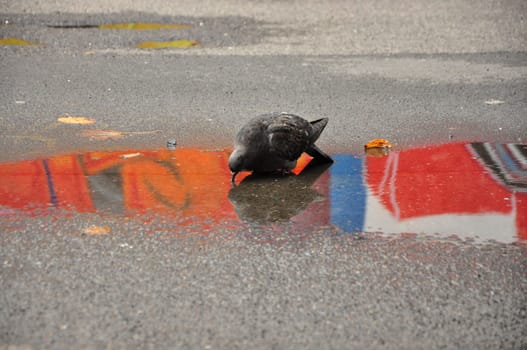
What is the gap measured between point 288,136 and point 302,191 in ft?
1.38

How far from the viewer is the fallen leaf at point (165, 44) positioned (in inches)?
341

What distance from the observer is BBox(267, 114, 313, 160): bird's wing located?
465 cm

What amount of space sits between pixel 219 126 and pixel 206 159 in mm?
898

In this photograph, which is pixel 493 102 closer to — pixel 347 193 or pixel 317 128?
pixel 317 128

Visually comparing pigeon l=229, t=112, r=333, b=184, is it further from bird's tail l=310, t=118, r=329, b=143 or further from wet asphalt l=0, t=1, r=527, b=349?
wet asphalt l=0, t=1, r=527, b=349

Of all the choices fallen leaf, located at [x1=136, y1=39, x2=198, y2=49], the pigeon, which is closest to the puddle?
the pigeon

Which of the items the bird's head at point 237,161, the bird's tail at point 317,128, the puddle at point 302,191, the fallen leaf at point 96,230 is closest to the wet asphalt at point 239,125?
the fallen leaf at point 96,230

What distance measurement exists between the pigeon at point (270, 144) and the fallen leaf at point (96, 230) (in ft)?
3.22

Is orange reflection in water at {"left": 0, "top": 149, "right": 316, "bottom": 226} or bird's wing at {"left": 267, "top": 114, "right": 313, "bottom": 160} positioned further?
bird's wing at {"left": 267, "top": 114, "right": 313, "bottom": 160}

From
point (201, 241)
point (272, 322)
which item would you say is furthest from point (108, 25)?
point (272, 322)

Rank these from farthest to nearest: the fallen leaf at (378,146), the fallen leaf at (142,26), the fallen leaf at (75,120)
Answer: the fallen leaf at (142,26)
the fallen leaf at (75,120)
the fallen leaf at (378,146)

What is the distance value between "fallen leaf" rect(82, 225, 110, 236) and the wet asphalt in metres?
0.03

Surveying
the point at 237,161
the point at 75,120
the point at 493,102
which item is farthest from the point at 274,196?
the point at 493,102

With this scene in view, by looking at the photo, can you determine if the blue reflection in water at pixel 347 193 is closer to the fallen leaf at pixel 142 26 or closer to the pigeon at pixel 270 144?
the pigeon at pixel 270 144
